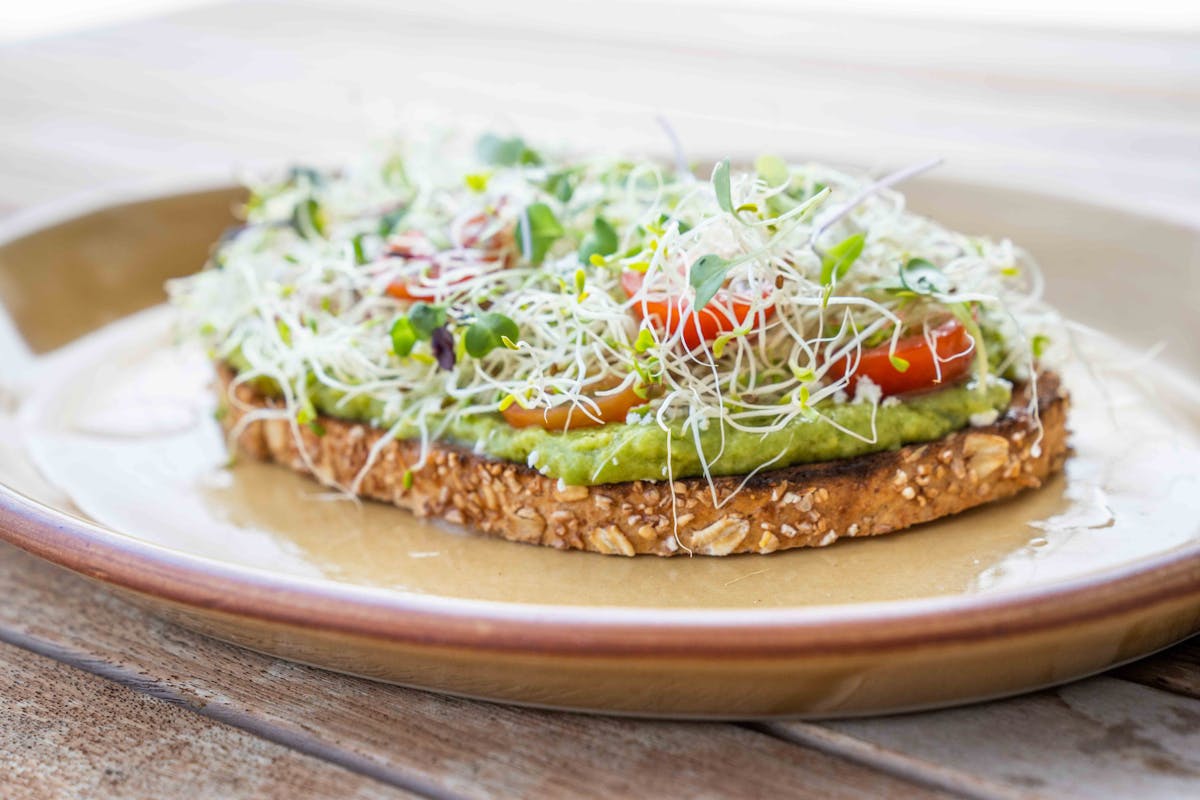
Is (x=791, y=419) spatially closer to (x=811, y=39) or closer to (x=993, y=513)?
(x=993, y=513)

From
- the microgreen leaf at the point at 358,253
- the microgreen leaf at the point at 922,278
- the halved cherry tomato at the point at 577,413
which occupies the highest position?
the microgreen leaf at the point at 922,278

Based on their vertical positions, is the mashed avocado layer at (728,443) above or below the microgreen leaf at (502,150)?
below

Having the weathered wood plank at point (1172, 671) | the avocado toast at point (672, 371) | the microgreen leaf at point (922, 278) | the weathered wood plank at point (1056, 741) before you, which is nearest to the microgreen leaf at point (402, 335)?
the avocado toast at point (672, 371)

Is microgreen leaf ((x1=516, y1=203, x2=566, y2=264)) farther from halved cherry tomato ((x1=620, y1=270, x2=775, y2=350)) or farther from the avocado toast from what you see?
halved cherry tomato ((x1=620, y1=270, x2=775, y2=350))

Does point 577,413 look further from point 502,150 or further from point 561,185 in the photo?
point 502,150

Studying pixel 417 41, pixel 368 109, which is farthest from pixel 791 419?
pixel 417 41

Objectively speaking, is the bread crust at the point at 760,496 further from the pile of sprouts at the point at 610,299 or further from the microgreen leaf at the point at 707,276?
the microgreen leaf at the point at 707,276

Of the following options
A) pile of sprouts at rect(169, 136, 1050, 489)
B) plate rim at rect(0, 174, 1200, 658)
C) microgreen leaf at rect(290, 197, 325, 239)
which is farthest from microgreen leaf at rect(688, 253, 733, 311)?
microgreen leaf at rect(290, 197, 325, 239)
